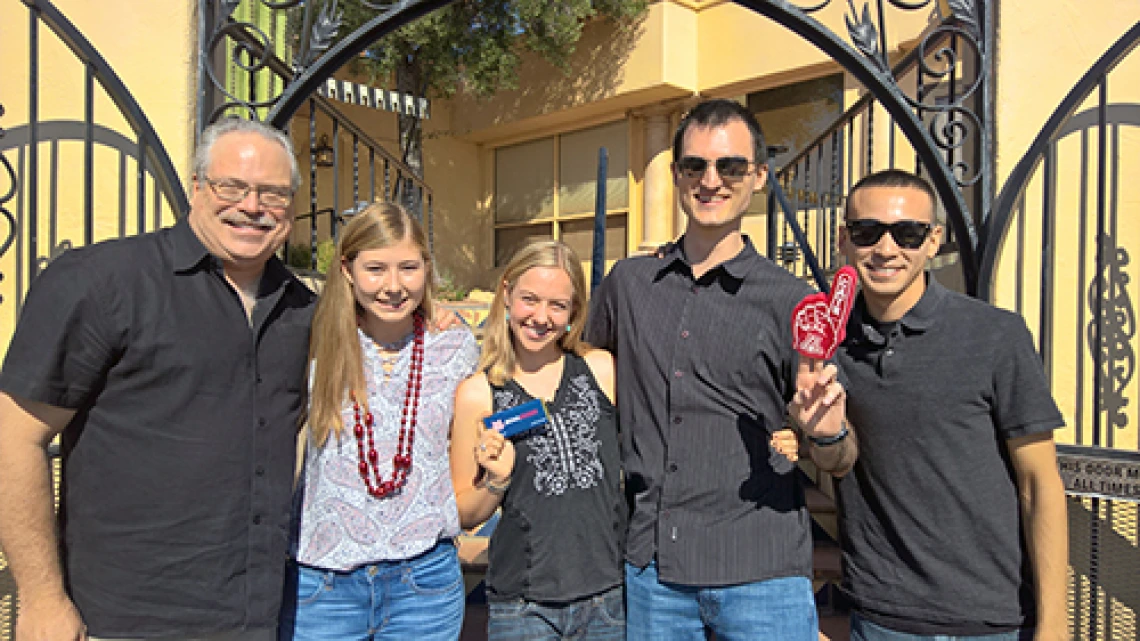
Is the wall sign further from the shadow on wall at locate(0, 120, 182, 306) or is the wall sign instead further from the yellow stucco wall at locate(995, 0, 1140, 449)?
the shadow on wall at locate(0, 120, 182, 306)

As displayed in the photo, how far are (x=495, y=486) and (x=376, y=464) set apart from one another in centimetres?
34

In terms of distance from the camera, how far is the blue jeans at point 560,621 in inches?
81.4

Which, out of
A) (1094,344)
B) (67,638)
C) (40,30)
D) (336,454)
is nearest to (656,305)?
(336,454)

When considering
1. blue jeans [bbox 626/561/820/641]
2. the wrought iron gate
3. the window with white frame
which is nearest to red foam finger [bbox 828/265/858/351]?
blue jeans [bbox 626/561/820/641]

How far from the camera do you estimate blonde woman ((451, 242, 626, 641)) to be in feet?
6.82

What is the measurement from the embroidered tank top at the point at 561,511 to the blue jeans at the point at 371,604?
0.57ft

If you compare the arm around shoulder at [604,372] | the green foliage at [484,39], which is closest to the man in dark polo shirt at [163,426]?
the arm around shoulder at [604,372]

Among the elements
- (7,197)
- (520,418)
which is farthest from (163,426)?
(7,197)

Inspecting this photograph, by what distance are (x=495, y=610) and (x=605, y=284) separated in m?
1.04

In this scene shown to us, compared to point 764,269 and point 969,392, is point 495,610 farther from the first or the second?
point 969,392

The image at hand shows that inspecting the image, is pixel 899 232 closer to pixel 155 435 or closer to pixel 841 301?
pixel 841 301

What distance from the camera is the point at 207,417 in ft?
6.21

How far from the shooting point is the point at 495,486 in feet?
7.00

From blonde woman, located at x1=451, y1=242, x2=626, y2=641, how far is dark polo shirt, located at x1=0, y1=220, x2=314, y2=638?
23.1 inches
